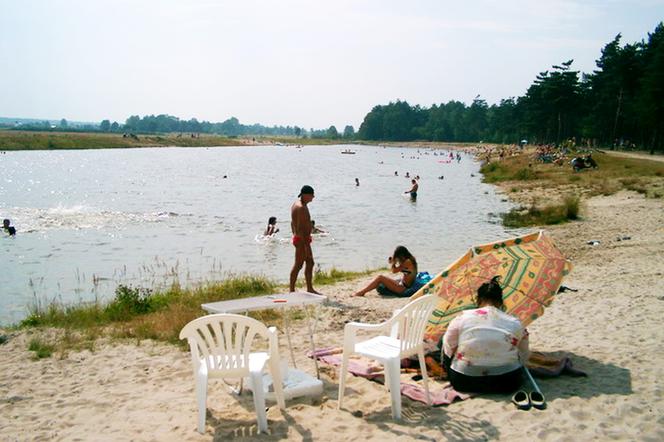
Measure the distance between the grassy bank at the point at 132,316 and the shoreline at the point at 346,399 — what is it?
0.99 feet

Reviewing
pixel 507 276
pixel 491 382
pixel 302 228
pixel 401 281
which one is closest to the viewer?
pixel 491 382

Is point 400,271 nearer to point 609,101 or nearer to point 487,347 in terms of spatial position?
point 487,347

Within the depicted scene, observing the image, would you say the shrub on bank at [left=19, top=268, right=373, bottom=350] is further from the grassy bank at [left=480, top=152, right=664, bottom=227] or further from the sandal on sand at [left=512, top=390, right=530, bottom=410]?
the grassy bank at [left=480, top=152, right=664, bottom=227]

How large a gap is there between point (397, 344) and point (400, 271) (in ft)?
18.7

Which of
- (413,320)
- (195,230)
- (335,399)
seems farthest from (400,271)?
(195,230)

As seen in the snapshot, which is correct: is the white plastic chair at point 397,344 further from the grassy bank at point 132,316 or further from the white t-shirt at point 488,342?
the grassy bank at point 132,316

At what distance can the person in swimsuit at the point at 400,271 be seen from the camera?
37.5 ft

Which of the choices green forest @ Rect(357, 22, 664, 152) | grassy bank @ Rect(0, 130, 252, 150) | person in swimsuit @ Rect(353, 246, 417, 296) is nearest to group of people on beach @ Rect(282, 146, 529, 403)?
person in swimsuit @ Rect(353, 246, 417, 296)

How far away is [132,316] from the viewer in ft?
34.0

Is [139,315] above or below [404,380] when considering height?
below

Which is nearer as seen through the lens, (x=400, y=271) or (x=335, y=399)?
(x=335, y=399)

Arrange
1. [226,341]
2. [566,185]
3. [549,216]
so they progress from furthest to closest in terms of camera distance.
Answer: [566,185] → [549,216] → [226,341]

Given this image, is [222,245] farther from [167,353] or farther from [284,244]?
[167,353]

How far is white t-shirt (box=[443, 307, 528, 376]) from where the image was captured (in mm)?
5801
